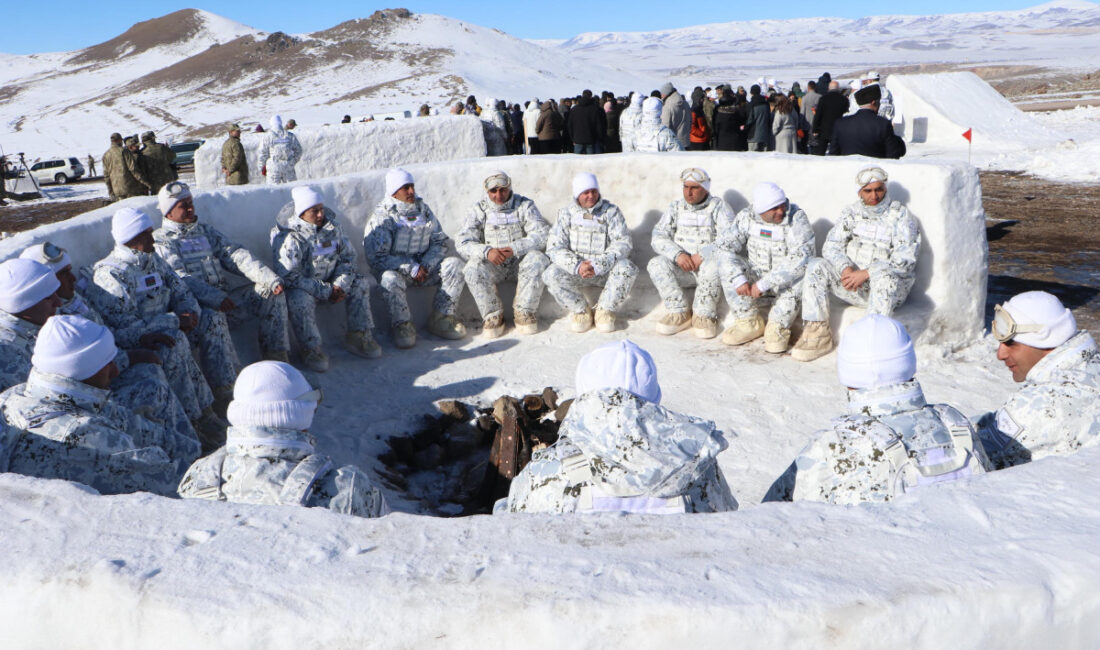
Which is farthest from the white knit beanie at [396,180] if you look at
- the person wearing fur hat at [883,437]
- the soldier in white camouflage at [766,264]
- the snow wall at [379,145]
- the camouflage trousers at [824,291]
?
the person wearing fur hat at [883,437]

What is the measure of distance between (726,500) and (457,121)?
326 inches

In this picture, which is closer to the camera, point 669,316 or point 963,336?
point 963,336

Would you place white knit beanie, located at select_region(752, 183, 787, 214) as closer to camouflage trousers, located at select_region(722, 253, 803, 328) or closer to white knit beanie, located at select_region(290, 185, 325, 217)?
camouflage trousers, located at select_region(722, 253, 803, 328)

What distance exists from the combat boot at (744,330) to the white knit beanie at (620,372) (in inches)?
150

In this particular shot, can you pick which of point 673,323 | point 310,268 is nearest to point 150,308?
point 310,268

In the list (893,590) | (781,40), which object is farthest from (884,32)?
(893,590)

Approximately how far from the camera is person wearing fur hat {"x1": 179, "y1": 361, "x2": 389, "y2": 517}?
270 centimetres

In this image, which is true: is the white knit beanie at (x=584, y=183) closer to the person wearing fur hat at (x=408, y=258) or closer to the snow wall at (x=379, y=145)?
the person wearing fur hat at (x=408, y=258)

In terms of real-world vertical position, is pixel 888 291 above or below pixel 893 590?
below

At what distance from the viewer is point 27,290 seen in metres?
3.96

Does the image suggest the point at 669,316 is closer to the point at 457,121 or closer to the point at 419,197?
the point at 419,197

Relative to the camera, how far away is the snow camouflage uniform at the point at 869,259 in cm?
566

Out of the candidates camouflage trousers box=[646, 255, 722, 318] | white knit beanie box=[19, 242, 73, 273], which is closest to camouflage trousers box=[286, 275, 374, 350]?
white knit beanie box=[19, 242, 73, 273]

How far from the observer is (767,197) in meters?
5.96
